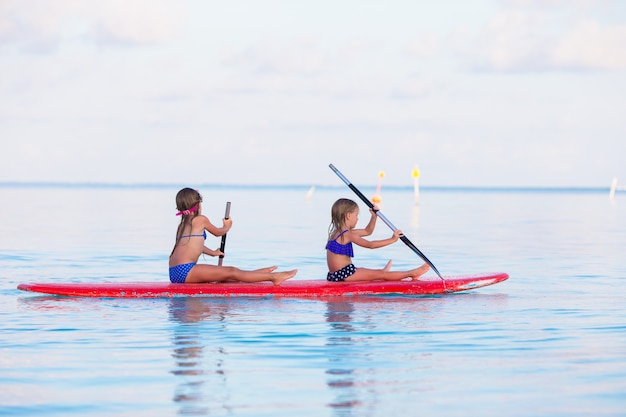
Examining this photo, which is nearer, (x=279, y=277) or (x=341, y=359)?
(x=341, y=359)

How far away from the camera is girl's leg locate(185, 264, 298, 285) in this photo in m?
10.9

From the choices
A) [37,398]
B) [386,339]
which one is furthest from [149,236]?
[37,398]

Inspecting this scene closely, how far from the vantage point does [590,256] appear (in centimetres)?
1794

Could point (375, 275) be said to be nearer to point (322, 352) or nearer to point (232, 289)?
point (232, 289)

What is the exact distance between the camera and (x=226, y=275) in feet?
36.1

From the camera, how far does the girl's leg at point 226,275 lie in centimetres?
1094

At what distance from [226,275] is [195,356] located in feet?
11.6

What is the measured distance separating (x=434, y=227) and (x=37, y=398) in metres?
23.3

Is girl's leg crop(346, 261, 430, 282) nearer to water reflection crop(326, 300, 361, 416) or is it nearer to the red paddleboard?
the red paddleboard

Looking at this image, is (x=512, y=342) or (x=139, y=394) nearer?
(x=139, y=394)

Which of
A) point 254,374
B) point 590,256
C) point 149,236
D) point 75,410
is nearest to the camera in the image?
point 75,410

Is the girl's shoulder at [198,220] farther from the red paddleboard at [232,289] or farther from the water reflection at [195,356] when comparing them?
the water reflection at [195,356]

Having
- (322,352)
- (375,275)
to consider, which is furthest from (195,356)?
(375,275)

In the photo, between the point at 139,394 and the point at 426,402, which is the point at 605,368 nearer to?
the point at 426,402
